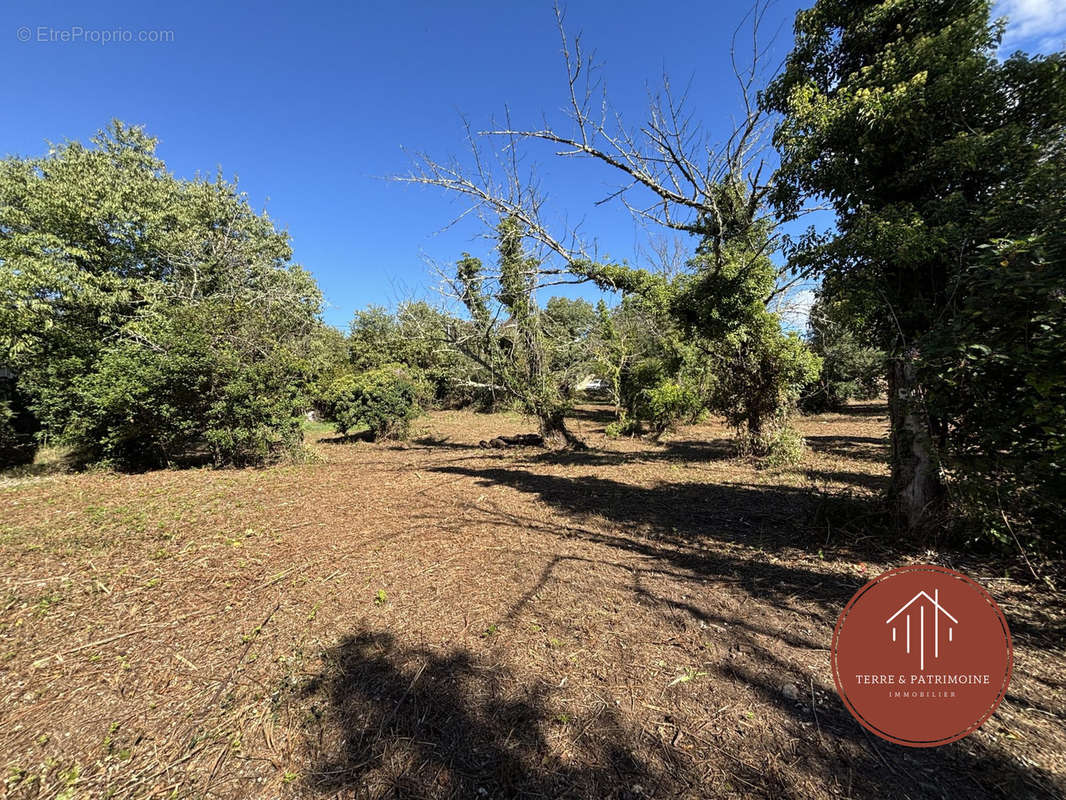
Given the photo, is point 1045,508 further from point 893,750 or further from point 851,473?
point 851,473

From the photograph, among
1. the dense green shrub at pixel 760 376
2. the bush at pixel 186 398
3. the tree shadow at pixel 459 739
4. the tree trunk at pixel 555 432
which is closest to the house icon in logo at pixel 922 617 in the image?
the tree shadow at pixel 459 739

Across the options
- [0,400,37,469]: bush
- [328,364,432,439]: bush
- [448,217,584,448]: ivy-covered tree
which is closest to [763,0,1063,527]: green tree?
[448,217,584,448]: ivy-covered tree

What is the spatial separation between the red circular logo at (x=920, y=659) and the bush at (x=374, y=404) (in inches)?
541

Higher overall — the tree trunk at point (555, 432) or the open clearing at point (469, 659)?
the tree trunk at point (555, 432)

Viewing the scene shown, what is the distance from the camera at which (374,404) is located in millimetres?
13977

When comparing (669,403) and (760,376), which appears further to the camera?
(669,403)

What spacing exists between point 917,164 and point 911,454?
2890 millimetres

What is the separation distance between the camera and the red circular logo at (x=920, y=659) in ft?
6.10

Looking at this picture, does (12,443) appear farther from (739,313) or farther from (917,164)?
(917,164)

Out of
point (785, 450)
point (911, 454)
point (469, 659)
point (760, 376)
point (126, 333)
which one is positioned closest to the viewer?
point (469, 659)

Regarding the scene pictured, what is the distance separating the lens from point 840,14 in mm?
4539

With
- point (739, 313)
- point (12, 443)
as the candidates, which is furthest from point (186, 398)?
point (739, 313)

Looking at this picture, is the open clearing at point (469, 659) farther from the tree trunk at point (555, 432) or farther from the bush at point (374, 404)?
the bush at point (374, 404)

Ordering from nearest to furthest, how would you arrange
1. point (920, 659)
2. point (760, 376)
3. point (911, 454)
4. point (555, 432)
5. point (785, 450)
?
1. point (920, 659)
2. point (911, 454)
3. point (785, 450)
4. point (760, 376)
5. point (555, 432)
